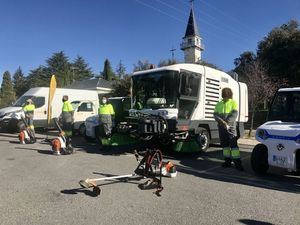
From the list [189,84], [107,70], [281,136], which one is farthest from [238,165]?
[107,70]

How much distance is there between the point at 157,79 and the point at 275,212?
6.77m

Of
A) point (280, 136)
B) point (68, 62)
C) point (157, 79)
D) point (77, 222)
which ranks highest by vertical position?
point (68, 62)

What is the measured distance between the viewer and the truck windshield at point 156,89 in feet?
36.8

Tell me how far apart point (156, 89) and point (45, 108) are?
968 cm

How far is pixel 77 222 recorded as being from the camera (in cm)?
516

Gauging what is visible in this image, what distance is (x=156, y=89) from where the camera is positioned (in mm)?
11758

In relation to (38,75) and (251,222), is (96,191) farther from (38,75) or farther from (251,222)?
(38,75)

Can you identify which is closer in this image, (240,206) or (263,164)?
(240,206)

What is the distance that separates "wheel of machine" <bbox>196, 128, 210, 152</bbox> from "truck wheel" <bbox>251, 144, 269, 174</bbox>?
11.1ft

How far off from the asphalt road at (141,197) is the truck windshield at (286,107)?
1.27 meters

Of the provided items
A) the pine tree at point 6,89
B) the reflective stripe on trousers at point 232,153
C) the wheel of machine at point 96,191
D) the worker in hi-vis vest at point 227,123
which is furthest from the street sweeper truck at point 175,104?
the pine tree at point 6,89

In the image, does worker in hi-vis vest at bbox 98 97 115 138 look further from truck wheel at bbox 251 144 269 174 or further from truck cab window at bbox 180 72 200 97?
truck wheel at bbox 251 144 269 174

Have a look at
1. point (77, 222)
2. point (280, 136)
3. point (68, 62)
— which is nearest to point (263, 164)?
point (280, 136)

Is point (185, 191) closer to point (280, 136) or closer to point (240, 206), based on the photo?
point (240, 206)
